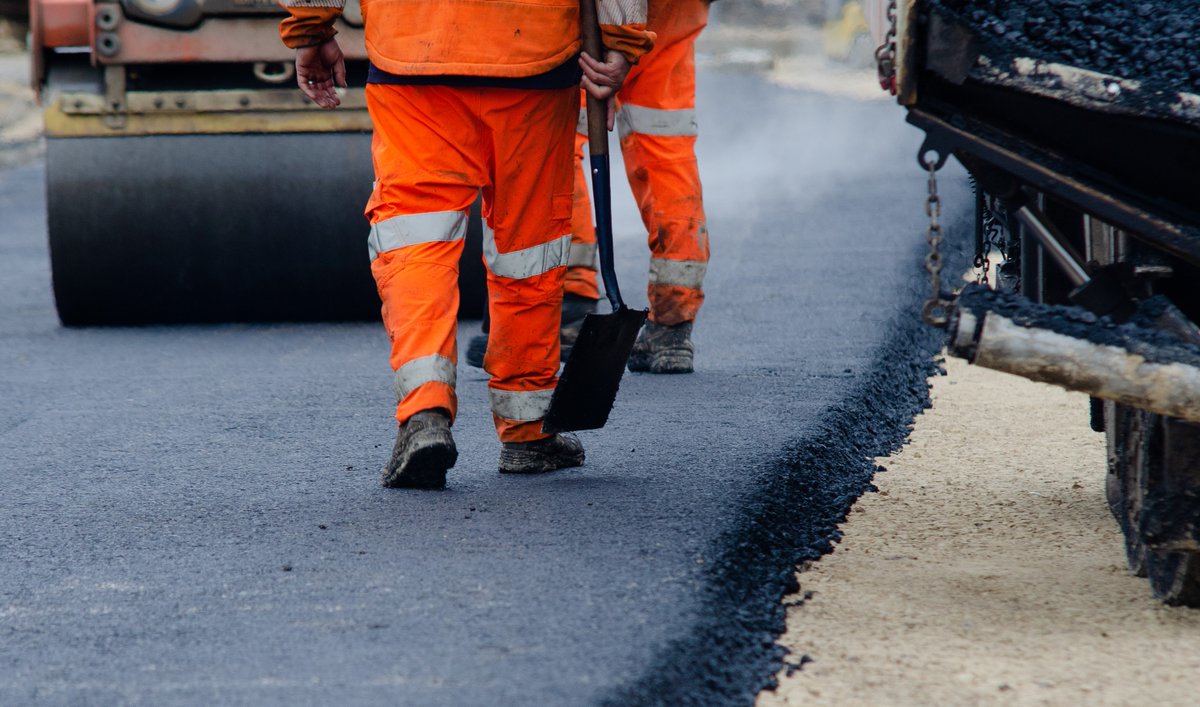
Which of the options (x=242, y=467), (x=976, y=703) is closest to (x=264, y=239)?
(x=242, y=467)

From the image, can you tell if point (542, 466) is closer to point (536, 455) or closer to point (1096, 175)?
point (536, 455)

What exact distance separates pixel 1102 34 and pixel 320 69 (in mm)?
1714

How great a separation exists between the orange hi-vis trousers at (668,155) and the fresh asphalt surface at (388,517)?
11.4 inches

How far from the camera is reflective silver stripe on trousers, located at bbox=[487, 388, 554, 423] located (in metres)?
3.38

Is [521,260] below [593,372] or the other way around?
the other way around

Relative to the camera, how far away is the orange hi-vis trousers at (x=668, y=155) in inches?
175

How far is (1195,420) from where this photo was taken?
7.51 ft

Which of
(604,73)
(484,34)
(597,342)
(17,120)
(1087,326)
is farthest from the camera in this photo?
(17,120)

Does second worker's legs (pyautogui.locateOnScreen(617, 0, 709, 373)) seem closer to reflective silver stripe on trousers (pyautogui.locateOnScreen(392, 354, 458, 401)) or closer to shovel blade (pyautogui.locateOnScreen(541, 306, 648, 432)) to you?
shovel blade (pyautogui.locateOnScreen(541, 306, 648, 432))

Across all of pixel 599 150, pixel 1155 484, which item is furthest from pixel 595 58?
pixel 1155 484

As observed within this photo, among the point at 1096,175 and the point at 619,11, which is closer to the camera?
the point at 1096,175

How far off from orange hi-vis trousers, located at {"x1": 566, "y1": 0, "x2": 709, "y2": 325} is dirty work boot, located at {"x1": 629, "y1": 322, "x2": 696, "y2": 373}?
0.03 metres

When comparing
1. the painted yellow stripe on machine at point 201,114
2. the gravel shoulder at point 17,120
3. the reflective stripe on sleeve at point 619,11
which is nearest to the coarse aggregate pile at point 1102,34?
the reflective stripe on sleeve at point 619,11

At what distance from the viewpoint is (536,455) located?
3426mm
